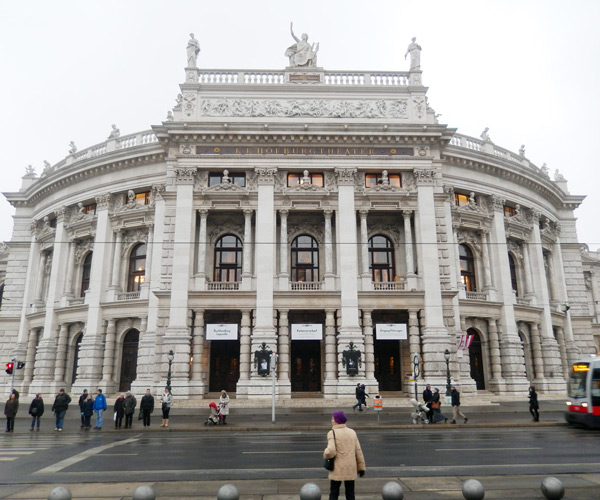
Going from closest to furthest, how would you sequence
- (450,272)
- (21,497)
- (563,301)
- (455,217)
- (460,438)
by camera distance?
1. (21,497)
2. (460,438)
3. (450,272)
4. (455,217)
5. (563,301)

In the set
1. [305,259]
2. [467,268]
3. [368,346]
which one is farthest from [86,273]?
[467,268]

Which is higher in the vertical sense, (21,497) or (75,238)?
(75,238)

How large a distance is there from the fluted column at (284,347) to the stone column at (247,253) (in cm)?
318

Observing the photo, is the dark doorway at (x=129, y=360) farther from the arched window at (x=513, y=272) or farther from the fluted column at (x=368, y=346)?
the arched window at (x=513, y=272)

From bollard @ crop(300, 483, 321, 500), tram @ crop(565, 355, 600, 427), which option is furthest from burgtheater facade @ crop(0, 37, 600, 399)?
bollard @ crop(300, 483, 321, 500)

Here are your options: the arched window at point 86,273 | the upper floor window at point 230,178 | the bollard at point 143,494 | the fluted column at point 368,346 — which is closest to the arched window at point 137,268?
the arched window at point 86,273

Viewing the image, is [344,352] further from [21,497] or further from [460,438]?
[21,497]

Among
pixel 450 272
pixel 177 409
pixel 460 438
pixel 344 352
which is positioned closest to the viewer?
pixel 460 438

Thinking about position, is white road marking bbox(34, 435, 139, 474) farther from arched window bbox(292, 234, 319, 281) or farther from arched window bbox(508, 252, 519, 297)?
arched window bbox(508, 252, 519, 297)

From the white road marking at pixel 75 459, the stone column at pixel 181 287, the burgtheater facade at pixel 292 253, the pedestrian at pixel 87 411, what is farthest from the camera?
the burgtheater facade at pixel 292 253

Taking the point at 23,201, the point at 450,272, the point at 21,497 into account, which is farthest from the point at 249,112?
the point at 21,497

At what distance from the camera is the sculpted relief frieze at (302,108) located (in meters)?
37.1

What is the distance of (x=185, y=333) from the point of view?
3281cm

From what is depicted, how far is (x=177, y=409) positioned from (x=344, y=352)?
11.2m
